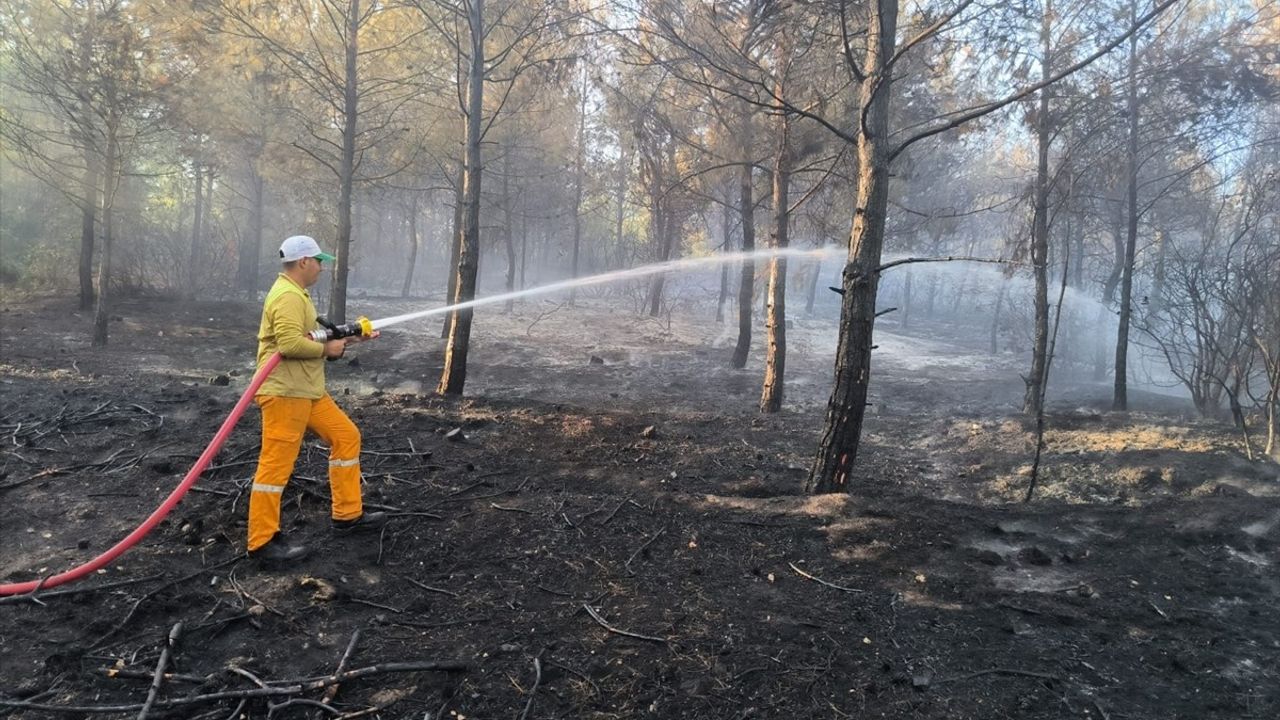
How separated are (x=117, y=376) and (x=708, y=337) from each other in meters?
15.7

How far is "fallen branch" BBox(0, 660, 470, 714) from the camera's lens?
2.89 meters

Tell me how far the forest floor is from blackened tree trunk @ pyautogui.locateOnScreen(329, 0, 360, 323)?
4978 mm

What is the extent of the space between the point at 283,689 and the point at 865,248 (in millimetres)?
4790

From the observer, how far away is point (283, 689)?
9.76 feet

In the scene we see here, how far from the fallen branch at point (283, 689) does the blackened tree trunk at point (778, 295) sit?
7.76 m

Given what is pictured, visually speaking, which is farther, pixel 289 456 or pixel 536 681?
pixel 289 456

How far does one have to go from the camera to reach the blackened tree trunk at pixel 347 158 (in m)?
12.5

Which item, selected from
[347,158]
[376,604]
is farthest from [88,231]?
[376,604]

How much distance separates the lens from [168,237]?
2217cm

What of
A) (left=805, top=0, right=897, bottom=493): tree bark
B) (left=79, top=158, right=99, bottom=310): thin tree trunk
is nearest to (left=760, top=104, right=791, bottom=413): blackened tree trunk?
(left=805, top=0, right=897, bottom=493): tree bark

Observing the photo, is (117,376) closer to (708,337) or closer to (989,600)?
(989,600)

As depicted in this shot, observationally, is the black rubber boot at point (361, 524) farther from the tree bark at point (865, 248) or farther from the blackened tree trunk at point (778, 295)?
the blackened tree trunk at point (778, 295)

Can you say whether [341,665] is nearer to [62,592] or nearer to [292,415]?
[292,415]

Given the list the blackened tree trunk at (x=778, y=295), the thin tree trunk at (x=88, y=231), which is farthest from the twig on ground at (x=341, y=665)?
the thin tree trunk at (x=88, y=231)
